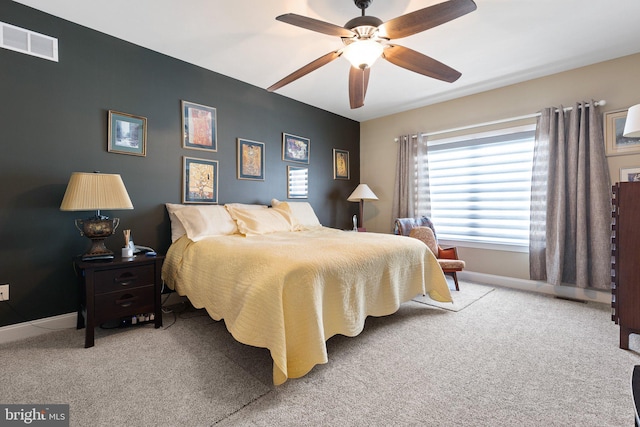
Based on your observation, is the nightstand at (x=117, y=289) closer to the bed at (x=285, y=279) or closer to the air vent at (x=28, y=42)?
the bed at (x=285, y=279)

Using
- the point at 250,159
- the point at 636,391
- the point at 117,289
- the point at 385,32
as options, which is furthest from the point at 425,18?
the point at 117,289

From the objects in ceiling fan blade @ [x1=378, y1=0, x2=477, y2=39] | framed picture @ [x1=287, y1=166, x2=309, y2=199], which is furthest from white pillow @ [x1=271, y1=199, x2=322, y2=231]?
ceiling fan blade @ [x1=378, y1=0, x2=477, y2=39]

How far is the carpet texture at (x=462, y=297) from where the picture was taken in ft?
9.61

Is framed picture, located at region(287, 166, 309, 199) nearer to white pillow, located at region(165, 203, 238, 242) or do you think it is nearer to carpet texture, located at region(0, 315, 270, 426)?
white pillow, located at region(165, 203, 238, 242)

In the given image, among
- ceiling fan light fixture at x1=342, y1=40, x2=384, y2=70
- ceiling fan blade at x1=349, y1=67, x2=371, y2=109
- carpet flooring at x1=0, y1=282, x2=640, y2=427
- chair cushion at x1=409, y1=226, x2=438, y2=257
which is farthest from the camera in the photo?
chair cushion at x1=409, y1=226, x2=438, y2=257

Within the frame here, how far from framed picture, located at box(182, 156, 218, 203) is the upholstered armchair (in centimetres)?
244

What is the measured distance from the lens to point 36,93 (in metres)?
2.27

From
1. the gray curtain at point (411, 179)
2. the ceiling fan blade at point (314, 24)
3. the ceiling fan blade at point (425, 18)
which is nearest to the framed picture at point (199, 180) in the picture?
the ceiling fan blade at point (314, 24)

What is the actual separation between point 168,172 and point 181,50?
1.23 m

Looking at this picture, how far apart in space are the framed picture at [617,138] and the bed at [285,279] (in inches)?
88.8

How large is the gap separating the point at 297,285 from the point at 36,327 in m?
2.27

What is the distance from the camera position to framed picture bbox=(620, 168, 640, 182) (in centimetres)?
280

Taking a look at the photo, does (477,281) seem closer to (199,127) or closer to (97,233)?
(199,127)

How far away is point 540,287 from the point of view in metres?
3.40
